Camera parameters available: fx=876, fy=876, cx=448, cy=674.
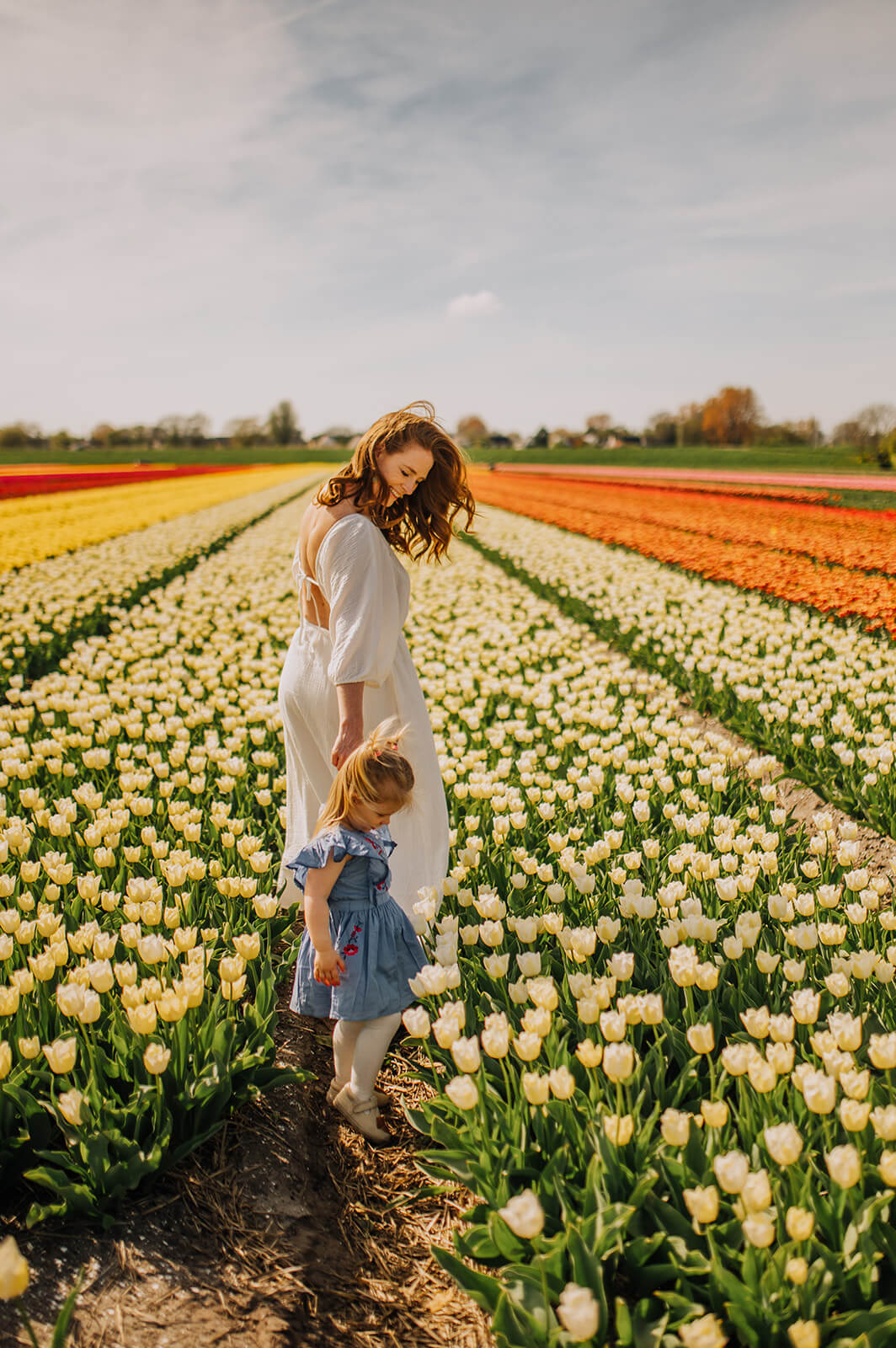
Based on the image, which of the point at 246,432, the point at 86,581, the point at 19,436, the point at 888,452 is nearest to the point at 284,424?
the point at 246,432

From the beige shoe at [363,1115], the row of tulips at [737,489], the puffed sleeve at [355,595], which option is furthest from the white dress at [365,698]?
the row of tulips at [737,489]

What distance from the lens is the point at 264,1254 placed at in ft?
6.54

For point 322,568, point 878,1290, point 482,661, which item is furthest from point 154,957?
point 482,661

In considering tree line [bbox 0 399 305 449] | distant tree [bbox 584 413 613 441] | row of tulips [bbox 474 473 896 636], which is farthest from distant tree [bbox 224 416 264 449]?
row of tulips [bbox 474 473 896 636]

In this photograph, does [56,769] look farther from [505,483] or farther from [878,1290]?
[505,483]

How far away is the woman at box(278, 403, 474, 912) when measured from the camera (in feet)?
8.57

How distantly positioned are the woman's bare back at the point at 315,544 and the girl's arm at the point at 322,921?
0.88 m

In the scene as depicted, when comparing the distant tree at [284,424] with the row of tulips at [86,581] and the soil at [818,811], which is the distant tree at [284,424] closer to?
the row of tulips at [86,581]

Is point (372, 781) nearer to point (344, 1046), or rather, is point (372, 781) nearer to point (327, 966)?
point (327, 966)

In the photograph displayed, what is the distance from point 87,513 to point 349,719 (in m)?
18.3

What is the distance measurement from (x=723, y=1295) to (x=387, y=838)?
1327 mm

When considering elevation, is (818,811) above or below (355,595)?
below

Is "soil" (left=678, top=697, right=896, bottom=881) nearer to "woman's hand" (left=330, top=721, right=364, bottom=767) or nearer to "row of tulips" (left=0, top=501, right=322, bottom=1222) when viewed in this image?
"woman's hand" (left=330, top=721, right=364, bottom=767)

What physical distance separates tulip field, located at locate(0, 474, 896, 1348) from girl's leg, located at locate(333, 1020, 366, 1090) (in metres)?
0.19
